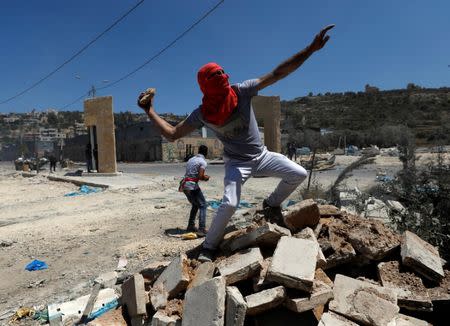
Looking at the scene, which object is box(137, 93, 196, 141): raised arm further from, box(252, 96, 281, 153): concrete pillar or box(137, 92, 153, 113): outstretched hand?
box(252, 96, 281, 153): concrete pillar

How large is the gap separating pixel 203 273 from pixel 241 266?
0.38 metres

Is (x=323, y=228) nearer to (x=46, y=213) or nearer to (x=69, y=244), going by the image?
(x=69, y=244)

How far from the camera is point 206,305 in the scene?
2.79 meters

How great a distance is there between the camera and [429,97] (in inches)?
2584

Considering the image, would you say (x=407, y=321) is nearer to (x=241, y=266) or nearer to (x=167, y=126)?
(x=241, y=266)

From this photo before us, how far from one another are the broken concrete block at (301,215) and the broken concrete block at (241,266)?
643 mm

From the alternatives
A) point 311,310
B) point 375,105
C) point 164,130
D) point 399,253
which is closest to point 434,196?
point 399,253

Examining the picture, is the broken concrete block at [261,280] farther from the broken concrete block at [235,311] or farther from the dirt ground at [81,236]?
the dirt ground at [81,236]

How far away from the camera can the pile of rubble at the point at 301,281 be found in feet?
9.12

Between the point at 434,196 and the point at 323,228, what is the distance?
8.66 feet

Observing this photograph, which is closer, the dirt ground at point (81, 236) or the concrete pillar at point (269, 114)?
the dirt ground at point (81, 236)

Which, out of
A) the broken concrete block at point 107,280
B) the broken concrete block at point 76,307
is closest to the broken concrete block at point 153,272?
the broken concrete block at point 76,307

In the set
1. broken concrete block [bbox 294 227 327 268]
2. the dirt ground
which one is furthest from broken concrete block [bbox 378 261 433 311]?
the dirt ground

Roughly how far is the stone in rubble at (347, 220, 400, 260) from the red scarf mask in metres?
1.54
